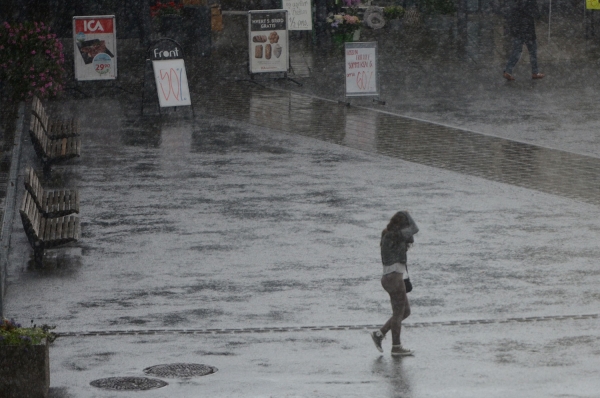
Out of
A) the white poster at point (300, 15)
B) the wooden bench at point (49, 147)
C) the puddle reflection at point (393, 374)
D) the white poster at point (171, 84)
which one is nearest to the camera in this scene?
the puddle reflection at point (393, 374)

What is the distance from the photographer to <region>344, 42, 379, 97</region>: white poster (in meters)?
23.9

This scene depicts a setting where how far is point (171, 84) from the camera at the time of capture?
2311 cm

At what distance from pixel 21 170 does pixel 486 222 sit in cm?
729

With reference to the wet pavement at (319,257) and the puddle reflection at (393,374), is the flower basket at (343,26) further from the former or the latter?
the puddle reflection at (393,374)

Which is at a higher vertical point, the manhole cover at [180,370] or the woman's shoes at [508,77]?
the woman's shoes at [508,77]

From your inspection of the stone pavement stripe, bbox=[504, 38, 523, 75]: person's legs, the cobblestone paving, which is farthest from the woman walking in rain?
bbox=[504, 38, 523, 75]: person's legs

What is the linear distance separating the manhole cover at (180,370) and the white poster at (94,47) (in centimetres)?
1572

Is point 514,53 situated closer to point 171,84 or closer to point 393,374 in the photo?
point 171,84

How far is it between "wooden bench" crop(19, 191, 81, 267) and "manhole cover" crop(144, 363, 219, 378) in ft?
12.0

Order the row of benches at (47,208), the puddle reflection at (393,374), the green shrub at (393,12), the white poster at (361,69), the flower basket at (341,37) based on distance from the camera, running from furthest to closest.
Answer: the green shrub at (393,12)
the flower basket at (341,37)
the white poster at (361,69)
the row of benches at (47,208)
the puddle reflection at (393,374)

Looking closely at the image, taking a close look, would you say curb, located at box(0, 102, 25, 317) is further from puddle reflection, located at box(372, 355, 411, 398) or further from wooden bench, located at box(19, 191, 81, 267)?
puddle reflection, located at box(372, 355, 411, 398)

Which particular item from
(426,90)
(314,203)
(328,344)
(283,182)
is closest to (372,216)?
(314,203)

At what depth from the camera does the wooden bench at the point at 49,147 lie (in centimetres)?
1791

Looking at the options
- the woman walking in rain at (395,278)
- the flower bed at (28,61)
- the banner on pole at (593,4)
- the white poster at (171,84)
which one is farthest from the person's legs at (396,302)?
the banner on pole at (593,4)
